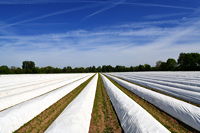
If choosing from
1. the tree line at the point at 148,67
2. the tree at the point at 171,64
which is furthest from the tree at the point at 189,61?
the tree at the point at 171,64

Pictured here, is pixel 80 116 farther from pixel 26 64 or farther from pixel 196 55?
pixel 26 64

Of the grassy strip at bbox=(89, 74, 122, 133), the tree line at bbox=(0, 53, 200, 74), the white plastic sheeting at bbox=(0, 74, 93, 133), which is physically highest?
the tree line at bbox=(0, 53, 200, 74)

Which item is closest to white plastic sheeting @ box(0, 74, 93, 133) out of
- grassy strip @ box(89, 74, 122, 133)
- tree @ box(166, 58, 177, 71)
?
grassy strip @ box(89, 74, 122, 133)

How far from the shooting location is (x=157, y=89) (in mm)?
10664

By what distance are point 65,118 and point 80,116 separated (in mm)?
442

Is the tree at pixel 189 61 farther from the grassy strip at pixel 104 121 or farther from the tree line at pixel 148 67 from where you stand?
the grassy strip at pixel 104 121

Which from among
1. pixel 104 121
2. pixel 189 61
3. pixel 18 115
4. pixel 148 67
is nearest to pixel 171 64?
pixel 189 61

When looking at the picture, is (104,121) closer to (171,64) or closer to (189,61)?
(189,61)

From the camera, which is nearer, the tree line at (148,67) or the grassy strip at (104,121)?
the grassy strip at (104,121)

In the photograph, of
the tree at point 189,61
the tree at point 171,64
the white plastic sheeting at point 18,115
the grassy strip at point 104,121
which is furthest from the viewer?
the tree at point 171,64

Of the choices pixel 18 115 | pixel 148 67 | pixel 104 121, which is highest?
pixel 148 67

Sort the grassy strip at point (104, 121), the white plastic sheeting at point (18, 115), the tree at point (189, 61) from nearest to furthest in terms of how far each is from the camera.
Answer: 1. the white plastic sheeting at point (18, 115)
2. the grassy strip at point (104, 121)
3. the tree at point (189, 61)

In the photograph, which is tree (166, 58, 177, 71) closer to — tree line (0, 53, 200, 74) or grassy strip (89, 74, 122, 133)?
tree line (0, 53, 200, 74)

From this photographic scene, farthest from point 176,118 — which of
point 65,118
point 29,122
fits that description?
point 29,122
